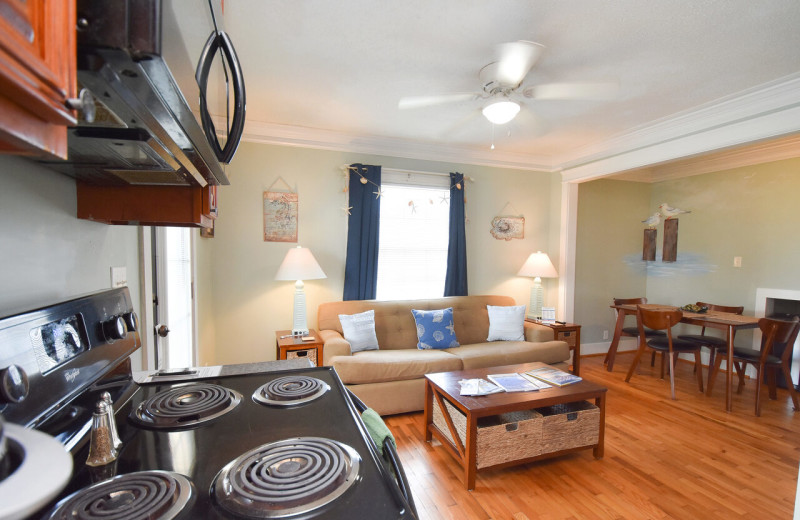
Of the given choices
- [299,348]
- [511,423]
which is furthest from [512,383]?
[299,348]

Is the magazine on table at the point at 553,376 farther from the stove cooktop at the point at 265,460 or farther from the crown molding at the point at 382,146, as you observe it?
the crown molding at the point at 382,146

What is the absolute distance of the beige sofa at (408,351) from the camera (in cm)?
275

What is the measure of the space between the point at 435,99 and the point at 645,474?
284 cm

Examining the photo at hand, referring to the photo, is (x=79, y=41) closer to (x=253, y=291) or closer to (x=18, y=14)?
(x=18, y=14)

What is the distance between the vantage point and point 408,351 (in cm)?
317

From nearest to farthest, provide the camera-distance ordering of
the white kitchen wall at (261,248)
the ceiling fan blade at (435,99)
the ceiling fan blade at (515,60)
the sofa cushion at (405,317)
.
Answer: the ceiling fan blade at (515,60) → the ceiling fan blade at (435,99) → the white kitchen wall at (261,248) → the sofa cushion at (405,317)

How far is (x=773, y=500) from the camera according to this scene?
1910 mm

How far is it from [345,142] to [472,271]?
2.03 metres

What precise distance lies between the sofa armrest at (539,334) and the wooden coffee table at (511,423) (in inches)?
46.2

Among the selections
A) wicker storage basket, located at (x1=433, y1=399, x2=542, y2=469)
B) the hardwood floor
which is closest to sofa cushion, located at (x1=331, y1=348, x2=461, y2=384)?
the hardwood floor

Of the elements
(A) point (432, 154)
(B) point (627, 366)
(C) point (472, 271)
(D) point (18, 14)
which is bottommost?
(B) point (627, 366)

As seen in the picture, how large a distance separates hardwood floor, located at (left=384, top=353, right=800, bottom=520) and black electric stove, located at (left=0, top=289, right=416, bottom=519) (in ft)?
4.49

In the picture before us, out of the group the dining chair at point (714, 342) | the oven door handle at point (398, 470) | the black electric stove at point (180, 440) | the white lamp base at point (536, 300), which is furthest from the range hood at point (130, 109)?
the dining chair at point (714, 342)

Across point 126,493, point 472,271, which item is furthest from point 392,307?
point 126,493
